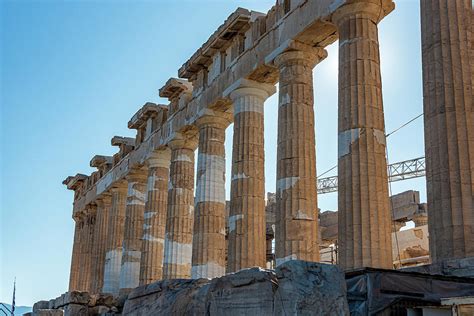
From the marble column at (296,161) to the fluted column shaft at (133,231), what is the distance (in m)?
16.3

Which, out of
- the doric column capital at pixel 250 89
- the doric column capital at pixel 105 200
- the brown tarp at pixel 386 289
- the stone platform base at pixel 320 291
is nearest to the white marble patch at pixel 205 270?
the doric column capital at pixel 250 89

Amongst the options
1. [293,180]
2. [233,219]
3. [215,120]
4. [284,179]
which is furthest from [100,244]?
[293,180]

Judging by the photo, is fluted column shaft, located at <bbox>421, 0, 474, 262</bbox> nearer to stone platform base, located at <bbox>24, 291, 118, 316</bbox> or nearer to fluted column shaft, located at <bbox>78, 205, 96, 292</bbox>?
stone platform base, located at <bbox>24, 291, 118, 316</bbox>

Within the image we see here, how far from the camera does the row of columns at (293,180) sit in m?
16.5

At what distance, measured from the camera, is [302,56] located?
23.8m

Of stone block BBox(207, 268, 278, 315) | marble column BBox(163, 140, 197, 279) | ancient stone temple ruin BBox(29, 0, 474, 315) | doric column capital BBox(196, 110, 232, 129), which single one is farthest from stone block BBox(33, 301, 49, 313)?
stone block BBox(207, 268, 278, 315)

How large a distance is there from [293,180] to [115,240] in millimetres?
21414

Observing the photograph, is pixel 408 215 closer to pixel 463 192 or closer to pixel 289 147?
pixel 289 147

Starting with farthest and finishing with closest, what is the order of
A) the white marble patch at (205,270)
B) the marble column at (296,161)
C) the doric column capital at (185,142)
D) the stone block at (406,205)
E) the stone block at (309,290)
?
the stone block at (406,205) < the doric column capital at (185,142) < the white marble patch at (205,270) < the marble column at (296,161) < the stone block at (309,290)

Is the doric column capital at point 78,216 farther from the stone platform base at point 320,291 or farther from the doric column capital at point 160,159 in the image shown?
the stone platform base at point 320,291

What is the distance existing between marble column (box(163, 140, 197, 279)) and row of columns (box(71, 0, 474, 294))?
1.9 inches

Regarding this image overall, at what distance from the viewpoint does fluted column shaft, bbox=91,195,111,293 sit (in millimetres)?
43031

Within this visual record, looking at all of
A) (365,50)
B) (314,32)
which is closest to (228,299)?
(365,50)

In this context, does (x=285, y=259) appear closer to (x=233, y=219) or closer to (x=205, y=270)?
(x=233, y=219)
